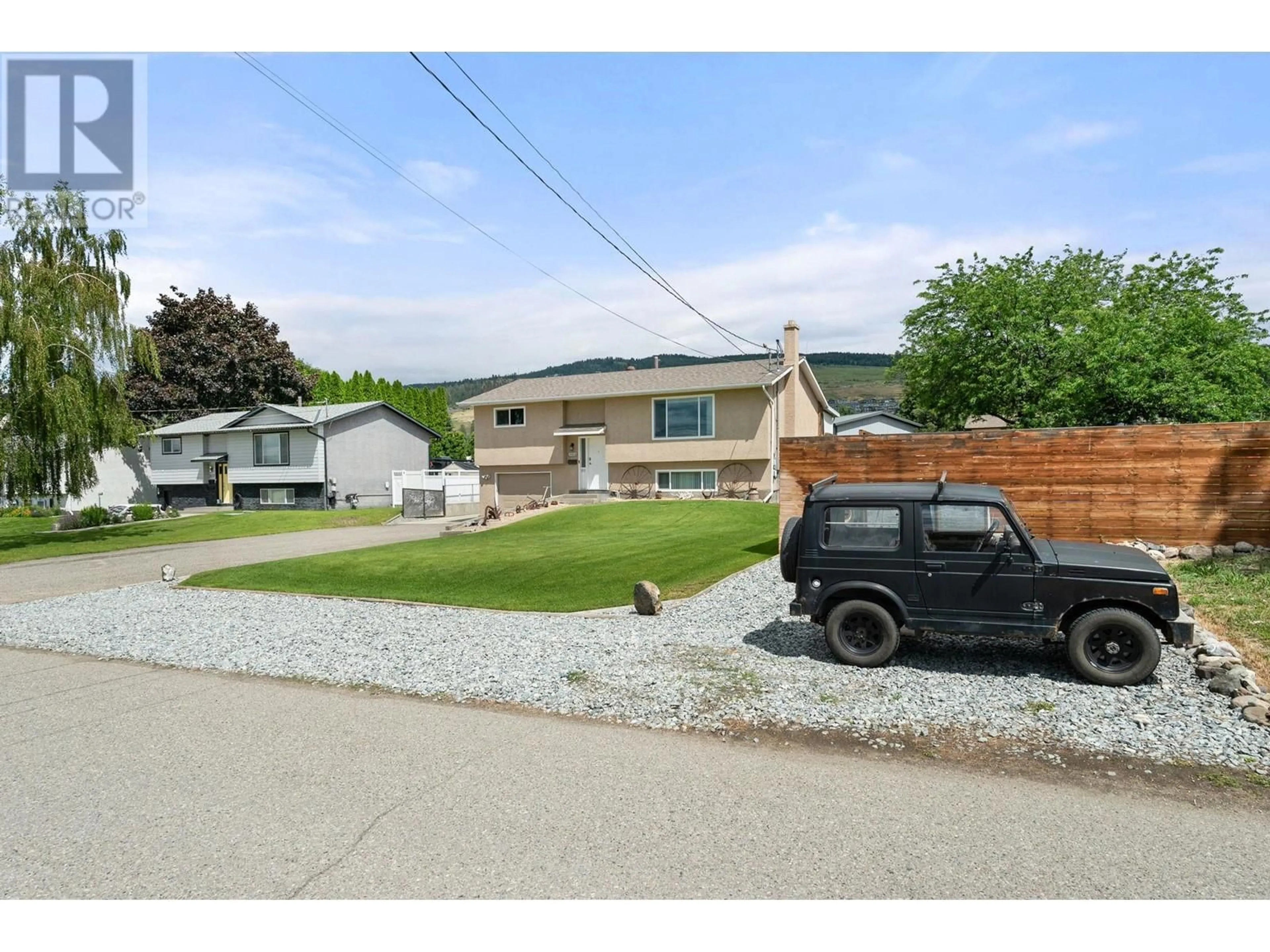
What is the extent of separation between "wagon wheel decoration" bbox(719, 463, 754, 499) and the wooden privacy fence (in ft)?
50.5

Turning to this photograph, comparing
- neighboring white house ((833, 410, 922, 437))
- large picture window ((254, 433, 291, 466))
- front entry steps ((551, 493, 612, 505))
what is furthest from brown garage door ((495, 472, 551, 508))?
neighboring white house ((833, 410, 922, 437))

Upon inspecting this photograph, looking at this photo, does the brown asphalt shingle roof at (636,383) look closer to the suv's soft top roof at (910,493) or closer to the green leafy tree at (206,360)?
the suv's soft top roof at (910,493)

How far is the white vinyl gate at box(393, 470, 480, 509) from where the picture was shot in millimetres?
37438

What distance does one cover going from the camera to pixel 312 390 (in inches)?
2371

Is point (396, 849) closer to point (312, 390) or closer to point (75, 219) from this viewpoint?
point (75, 219)

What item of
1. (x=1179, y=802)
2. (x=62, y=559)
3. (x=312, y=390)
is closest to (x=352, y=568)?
(x=62, y=559)

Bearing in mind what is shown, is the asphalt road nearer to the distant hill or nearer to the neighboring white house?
the neighboring white house

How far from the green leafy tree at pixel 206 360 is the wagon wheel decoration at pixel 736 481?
4013 cm

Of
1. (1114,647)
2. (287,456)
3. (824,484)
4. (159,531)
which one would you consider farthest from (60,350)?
(1114,647)

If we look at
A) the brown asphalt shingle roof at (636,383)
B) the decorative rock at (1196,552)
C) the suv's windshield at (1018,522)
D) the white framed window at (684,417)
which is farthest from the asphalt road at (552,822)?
Result: the white framed window at (684,417)

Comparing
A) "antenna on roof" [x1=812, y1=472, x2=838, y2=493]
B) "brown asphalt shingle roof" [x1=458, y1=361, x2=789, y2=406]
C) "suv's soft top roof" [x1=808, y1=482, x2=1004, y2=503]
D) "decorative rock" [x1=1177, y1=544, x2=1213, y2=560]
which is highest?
"brown asphalt shingle roof" [x1=458, y1=361, x2=789, y2=406]

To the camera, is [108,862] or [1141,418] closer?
[108,862]

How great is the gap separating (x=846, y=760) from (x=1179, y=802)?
7.04ft

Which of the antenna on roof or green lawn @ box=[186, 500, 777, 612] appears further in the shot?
green lawn @ box=[186, 500, 777, 612]
